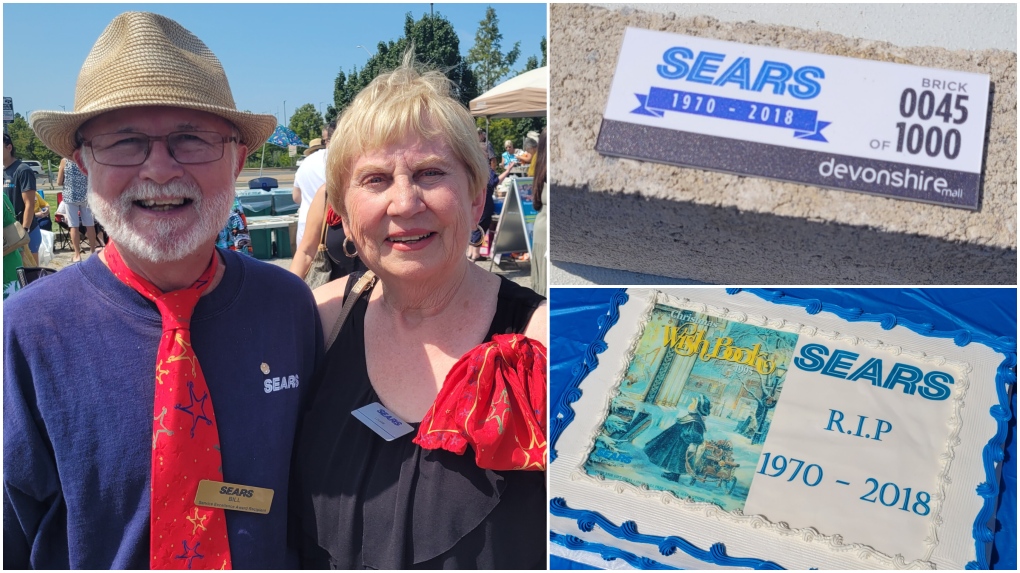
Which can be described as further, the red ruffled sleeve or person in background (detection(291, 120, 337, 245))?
person in background (detection(291, 120, 337, 245))

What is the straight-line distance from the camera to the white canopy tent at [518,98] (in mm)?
7922

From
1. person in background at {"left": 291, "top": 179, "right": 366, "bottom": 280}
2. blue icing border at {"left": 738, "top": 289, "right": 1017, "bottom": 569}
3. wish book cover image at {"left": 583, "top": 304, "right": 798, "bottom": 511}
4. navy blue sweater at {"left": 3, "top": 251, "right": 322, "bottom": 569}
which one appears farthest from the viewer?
person in background at {"left": 291, "top": 179, "right": 366, "bottom": 280}

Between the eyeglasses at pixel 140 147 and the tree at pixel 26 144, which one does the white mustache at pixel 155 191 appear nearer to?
the eyeglasses at pixel 140 147

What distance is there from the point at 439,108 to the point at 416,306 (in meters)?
0.51

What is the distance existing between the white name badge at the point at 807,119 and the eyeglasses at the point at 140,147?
0.95 meters

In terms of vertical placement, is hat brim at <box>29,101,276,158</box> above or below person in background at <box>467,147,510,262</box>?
below

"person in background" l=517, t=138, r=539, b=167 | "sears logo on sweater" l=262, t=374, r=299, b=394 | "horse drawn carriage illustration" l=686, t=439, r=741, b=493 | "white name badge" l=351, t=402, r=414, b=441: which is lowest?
"horse drawn carriage illustration" l=686, t=439, r=741, b=493

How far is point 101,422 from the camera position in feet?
4.74

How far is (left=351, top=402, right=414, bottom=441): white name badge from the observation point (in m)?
1.59

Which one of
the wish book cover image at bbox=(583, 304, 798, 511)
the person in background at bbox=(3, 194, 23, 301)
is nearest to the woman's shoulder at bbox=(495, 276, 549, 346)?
the wish book cover image at bbox=(583, 304, 798, 511)

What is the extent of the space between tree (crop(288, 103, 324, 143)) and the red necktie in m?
46.3

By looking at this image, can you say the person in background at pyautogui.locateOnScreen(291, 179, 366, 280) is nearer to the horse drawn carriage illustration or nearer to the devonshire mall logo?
the horse drawn carriage illustration

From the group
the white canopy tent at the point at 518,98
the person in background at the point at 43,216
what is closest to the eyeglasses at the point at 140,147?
the white canopy tent at the point at 518,98

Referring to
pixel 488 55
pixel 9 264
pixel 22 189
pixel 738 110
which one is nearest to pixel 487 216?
pixel 9 264
